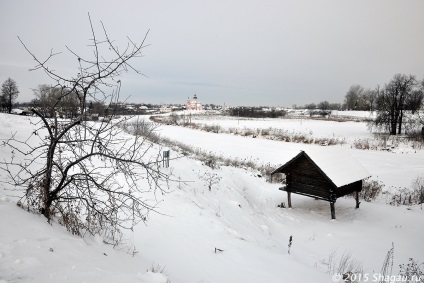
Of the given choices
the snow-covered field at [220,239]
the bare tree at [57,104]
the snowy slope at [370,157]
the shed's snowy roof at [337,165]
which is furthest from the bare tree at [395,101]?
the bare tree at [57,104]

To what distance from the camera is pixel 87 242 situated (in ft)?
12.1

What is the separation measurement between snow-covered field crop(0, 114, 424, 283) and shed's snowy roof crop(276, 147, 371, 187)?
59.2 inches

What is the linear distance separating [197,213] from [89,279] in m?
4.36

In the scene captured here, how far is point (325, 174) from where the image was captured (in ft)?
31.1

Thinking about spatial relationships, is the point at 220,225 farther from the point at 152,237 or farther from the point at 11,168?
the point at 11,168

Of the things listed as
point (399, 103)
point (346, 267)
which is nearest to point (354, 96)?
point (399, 103)

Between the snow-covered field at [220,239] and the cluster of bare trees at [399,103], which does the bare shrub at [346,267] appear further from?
the cluster of bare trees at [399,103]

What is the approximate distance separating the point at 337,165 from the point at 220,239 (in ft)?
20.5

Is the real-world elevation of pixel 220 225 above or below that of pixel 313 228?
above

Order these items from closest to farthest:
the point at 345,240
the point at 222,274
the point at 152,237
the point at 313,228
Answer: the point at 222,274 → the point at 152,237 → the point at 345,240 → the point at 313,228

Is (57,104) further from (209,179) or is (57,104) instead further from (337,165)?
(337,165)

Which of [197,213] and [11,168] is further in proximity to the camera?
[197,213]

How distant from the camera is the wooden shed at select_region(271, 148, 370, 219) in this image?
9.52 meters

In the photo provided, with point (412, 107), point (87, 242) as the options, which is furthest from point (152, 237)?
point (412, 107)
